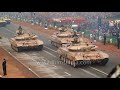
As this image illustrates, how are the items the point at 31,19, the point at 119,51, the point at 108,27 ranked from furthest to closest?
the point at 31,19 → the point at 108,27 → the point at 119,51

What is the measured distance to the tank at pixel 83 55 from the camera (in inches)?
1171

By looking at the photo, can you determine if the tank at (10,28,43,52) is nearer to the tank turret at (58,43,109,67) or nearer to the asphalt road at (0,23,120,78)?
the asphalt road at (0,23,120,78)

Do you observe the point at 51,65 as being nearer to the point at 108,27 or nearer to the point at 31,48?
the point at 31,48

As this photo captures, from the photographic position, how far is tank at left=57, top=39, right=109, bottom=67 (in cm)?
2975

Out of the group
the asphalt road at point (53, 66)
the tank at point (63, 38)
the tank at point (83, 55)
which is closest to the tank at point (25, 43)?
the asphalt road at point (53, 66)

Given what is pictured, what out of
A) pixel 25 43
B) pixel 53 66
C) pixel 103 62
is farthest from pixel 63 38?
pixel 103 62

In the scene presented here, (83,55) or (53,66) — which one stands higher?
(83,55)

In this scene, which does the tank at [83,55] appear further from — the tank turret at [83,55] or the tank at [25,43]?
the tank at [25,43]

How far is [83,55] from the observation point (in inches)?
1178

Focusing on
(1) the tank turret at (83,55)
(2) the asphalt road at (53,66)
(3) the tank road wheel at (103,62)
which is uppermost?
(1) the tank turret at (83,55)

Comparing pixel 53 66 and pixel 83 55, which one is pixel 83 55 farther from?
pixel 53 66
